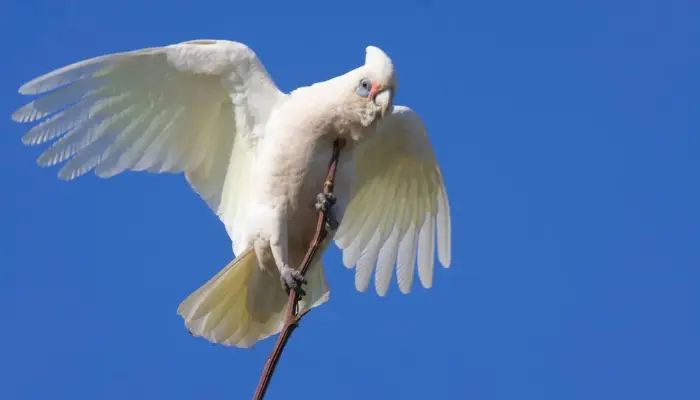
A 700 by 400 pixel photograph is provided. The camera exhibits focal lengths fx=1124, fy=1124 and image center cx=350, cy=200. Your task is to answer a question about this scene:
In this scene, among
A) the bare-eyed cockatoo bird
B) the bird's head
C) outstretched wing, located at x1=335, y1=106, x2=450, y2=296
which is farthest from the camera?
outstretched wing, located at x1=335, y1=106, x2=450, y2=296

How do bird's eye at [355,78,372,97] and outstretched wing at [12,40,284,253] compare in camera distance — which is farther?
outstretched wing at [12,40,284,253]

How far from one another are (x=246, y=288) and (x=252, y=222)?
0.43 m

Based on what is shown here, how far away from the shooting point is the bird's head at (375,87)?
262 inches

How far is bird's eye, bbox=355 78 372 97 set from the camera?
671 cm

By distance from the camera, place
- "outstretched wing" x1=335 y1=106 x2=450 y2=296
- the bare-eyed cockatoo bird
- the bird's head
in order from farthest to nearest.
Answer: "outstretched wing" x1=335 y1=106 x2=450 y2=296 < the bare-eyed cockatoo bird < the bird's head

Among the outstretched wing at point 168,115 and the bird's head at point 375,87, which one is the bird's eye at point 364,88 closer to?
the bird's head at point 375,87

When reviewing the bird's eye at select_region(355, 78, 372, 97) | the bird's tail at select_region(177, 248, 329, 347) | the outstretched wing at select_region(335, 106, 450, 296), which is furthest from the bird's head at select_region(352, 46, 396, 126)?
the outstretched wing at select_region(335, 106, 450, 296)

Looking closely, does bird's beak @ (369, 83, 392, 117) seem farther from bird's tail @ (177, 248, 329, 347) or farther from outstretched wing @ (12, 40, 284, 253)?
bird's tail @ (177, 248, 329, 347)

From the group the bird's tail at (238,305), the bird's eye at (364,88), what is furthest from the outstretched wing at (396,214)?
the bird's eye at (364,88)

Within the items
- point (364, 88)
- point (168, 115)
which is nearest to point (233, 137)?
point (168, 115)

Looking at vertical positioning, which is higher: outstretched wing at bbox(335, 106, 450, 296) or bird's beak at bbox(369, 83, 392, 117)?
outstretched wing at bbox(335, 106, 450, 296)

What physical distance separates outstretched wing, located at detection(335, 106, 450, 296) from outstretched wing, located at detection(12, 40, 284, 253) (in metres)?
1.02

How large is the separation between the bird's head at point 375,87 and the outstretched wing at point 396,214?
1.25 m

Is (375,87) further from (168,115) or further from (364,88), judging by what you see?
(168,115)
